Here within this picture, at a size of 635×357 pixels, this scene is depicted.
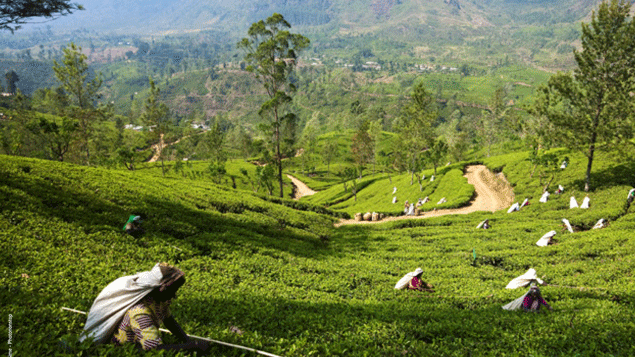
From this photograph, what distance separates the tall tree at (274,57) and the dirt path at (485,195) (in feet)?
58.9

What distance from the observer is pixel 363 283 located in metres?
17.0

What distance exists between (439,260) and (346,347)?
55.2ft

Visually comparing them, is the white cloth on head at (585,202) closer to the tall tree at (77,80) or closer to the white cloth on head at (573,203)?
the white cloth on head at (573,203)

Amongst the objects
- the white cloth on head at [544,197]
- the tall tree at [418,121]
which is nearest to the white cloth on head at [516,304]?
the white cloth on head at [544,197]

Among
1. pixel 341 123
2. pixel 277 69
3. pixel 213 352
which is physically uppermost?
pixel 277 69

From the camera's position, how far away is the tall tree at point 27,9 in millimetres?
17703

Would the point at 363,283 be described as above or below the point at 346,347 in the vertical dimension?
below

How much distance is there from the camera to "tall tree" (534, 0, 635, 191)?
29.6 metres

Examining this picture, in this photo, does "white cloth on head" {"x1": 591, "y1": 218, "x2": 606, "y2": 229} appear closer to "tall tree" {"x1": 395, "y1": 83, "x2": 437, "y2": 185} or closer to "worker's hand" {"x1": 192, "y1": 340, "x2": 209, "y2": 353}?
"worker's hand" {"x1": 192, "y1": 340, "x2": 209, "y2": 353}

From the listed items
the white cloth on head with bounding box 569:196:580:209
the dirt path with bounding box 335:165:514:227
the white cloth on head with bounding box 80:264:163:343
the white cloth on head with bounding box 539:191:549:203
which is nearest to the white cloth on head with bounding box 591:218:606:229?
the white cloth on head with bounding box 569:196:580:209

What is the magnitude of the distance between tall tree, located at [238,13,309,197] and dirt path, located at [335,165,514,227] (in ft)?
58.9

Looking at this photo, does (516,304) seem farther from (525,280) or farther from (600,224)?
(600,224)

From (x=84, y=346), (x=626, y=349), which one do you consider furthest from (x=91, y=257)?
(x=626, y=349)

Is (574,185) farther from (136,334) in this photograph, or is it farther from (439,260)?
(136,334)
